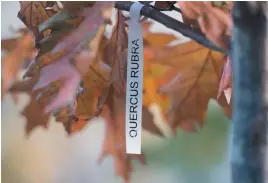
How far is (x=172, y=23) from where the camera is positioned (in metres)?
0.72

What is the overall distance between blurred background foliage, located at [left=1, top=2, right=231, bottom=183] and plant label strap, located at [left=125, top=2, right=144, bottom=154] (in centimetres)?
2

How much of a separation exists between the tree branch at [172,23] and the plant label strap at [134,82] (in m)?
0.01

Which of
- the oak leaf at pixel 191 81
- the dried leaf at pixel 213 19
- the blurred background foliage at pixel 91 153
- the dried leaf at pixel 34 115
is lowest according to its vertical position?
the blurred background foliage at pixel 91 153

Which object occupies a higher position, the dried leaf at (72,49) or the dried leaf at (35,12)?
the dried leaf at (35,12)

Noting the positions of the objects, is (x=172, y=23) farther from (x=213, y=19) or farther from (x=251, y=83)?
(x=251, y=83)

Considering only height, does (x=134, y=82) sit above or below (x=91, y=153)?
above

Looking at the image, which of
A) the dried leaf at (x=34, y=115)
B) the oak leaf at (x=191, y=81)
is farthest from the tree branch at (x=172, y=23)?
the dried leaf at (x=34, y=115)

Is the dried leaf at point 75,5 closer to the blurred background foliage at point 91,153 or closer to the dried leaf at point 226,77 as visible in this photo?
the blurred background foliage at point 91,153

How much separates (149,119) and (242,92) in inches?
7.3

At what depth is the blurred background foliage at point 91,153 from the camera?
71 cm

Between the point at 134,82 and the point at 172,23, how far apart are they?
14cm

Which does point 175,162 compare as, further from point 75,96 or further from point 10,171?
point 10,171

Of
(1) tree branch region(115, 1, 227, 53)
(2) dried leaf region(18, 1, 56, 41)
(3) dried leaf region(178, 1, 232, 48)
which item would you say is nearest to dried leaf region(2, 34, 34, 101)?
(2) dried leaf region(18, 1, 56, 41)

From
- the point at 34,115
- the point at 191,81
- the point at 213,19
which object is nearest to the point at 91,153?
the point at 34,115
